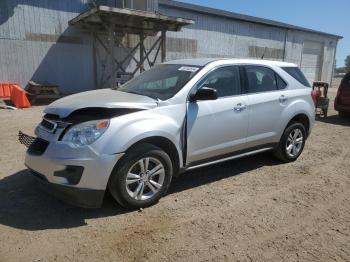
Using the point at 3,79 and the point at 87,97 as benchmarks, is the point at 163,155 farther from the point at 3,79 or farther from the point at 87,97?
the point at 3,79

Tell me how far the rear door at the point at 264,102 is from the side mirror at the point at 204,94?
89 centimetres

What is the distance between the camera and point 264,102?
4.70 m

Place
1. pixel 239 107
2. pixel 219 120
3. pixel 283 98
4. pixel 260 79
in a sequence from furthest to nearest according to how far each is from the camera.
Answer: pixel 283 98 < pixel 260 79 < pixel 239 107 < pixel 219 120

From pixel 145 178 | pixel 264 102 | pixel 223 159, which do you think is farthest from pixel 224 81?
pixel 145 178

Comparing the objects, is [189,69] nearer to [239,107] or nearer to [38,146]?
[239,107]

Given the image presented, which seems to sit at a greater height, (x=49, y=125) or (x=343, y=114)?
(x=49, y=125)

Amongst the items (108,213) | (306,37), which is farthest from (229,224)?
(306,37)

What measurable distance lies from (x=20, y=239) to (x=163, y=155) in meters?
1.66

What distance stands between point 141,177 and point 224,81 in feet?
5.96

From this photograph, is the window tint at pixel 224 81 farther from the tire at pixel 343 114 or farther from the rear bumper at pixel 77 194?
the tire at pixel 343 114

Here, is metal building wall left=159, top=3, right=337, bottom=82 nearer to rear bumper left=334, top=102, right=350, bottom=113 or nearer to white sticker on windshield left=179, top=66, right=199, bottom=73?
rear bumper left=334, top=102, right=350, bottom=113

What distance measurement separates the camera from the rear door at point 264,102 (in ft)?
15.1

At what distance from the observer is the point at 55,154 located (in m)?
3.16

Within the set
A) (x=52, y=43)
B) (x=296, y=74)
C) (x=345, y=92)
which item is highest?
(x=52, y=43)
